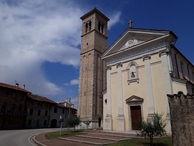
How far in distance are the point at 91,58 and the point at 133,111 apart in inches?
748

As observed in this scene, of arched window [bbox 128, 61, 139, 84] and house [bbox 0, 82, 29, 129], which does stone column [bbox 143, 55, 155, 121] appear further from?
house [bbox 0, 82, 29, 129]

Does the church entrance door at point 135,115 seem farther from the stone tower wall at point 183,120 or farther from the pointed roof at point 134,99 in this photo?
the stone tower wall at point 183,120

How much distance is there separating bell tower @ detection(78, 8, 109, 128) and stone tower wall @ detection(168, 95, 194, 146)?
21598 mm

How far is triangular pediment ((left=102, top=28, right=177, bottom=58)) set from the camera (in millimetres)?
16753

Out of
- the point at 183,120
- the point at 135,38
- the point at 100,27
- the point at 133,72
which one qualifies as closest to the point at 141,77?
the point at 133,72

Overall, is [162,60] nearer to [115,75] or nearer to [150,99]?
[150,99]

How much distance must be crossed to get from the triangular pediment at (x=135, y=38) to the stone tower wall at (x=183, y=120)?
848 centimetres

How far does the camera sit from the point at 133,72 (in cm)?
1848

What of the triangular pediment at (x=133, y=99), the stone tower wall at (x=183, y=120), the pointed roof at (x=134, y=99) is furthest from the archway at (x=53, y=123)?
Answer: the stone tower wall at (x=183, y=120)

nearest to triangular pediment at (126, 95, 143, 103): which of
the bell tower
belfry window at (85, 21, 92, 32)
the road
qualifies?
the road

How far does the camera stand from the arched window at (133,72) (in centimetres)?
1811

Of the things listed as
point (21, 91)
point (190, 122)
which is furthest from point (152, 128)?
point (21, 91)

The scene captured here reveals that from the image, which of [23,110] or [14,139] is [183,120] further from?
[23,110]

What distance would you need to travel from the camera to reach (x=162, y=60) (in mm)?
16500
